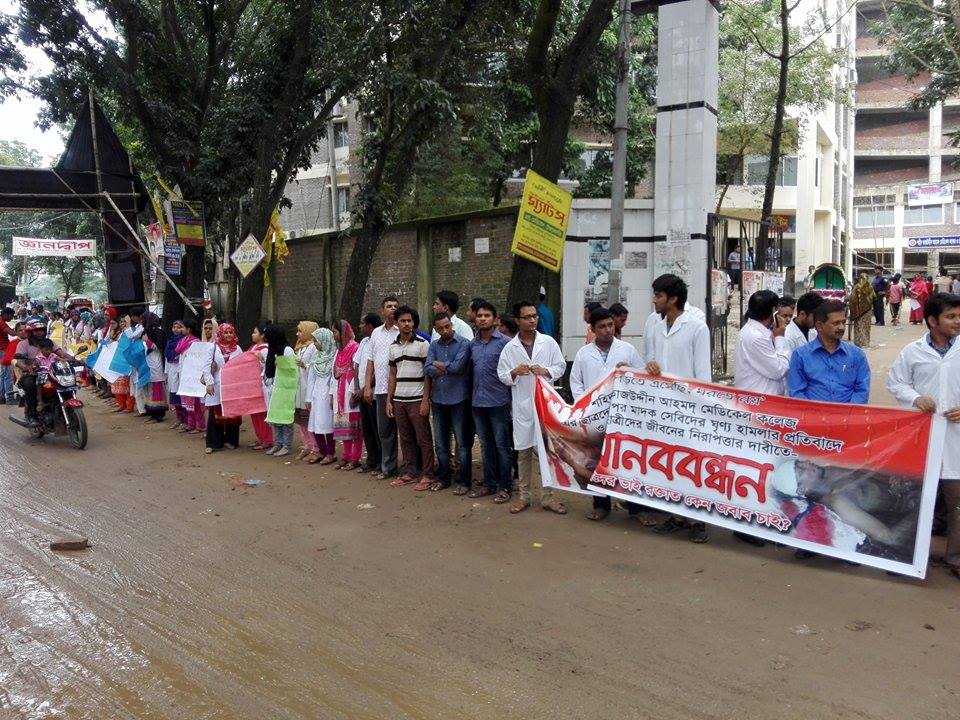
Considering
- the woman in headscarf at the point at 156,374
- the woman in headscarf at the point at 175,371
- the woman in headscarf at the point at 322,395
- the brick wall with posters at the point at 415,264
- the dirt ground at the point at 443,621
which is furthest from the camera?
the brick wall with posters at the point at 415,264

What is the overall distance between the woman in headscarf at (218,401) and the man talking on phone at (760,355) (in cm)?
646

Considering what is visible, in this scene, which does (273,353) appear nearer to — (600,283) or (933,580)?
(600,283)

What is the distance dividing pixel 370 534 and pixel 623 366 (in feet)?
7.87

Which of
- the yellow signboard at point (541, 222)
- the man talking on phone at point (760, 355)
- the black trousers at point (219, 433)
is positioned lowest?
the black trousers at point (219, 433)

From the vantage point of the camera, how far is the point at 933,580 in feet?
16.4

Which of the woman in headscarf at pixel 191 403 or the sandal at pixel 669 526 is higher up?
the woman in headscarf at pixel 191 403

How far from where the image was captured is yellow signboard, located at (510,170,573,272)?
31.5 ft

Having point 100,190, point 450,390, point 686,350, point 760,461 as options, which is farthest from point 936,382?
point 100,190

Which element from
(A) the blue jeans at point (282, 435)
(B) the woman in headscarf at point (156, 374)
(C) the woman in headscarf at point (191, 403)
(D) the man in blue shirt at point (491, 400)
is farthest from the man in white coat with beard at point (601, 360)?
(B) the woman in headscarf at point (156, 374)

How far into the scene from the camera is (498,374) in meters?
6.85

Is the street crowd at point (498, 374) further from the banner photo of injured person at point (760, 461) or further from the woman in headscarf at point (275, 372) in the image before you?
the banner photo of injured person at point (760, 461)

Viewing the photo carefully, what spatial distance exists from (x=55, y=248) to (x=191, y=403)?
78.3 ft

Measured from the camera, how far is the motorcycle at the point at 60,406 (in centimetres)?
1034

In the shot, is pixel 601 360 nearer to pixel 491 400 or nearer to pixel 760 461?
pixel 491 400
